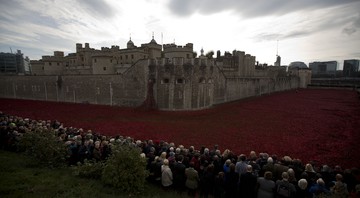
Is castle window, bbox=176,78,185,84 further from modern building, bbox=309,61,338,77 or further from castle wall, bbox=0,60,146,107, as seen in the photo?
modern building, bbox=309,61,338,77

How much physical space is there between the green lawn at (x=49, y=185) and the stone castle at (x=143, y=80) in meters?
19.9

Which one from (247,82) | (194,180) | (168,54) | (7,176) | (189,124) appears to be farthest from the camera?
(247,82)

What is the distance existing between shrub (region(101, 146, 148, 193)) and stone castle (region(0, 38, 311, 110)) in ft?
67.4

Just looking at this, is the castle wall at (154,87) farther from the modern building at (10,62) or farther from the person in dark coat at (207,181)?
the modern building at (10,62)

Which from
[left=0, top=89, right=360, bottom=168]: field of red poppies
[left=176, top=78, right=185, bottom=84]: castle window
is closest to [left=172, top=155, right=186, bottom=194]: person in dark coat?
[left=0, top=89, right=360, bottom=168]: field of red poppies

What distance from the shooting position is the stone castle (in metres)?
28.0

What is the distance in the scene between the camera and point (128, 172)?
7340mm

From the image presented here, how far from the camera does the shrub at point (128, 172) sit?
7320 millimetres

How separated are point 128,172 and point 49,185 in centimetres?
300

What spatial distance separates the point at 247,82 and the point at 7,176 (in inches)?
1702

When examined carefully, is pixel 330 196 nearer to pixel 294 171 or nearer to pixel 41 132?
pixel 294 171

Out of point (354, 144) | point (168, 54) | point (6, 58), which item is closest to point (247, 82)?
point (168, 54)

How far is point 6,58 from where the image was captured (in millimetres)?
104500

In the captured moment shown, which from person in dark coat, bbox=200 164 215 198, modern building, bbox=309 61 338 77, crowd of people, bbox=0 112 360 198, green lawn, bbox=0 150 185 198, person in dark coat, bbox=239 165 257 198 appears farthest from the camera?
modern building, bbox=309 61 338 77
